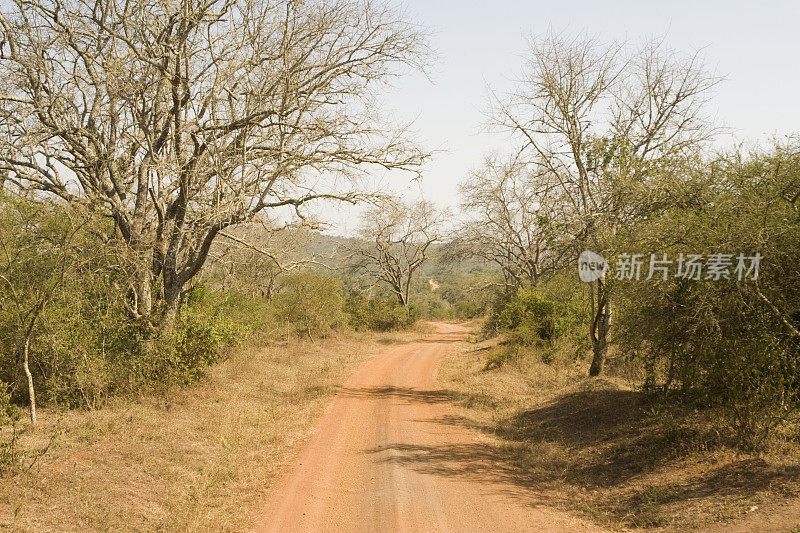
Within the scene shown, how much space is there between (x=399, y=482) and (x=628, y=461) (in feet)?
11.1

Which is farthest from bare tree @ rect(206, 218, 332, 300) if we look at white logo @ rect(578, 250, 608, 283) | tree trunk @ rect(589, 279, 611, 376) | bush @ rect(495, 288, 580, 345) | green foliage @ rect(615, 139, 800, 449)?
green foliage @ rect(615, 139, 800, 449)

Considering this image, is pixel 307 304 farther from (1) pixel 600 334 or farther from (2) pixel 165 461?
(2) pixel 165 461

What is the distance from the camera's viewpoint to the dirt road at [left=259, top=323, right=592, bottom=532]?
19.7 ft

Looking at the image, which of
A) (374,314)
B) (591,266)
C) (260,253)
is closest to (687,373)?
(591,266)

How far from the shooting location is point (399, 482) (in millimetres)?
7297

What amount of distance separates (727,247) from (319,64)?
916 cm

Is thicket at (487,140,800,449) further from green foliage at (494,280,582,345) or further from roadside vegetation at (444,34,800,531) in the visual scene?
green foliage at (494,280,582,345)

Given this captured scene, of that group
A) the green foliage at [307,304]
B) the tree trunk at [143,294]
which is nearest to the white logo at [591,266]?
the tree trunk at [143,294]

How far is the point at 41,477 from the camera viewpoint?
616 cm

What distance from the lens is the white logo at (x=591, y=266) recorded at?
38.2 feet

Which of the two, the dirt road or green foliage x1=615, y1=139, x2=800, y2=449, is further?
green foliage x1=615, y1=139, x2=800, y2=449

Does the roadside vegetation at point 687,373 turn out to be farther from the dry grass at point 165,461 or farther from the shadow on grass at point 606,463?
the dry grass at point 165,461

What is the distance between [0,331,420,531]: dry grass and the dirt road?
1.64 ft

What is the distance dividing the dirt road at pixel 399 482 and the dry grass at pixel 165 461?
1.64 feet
